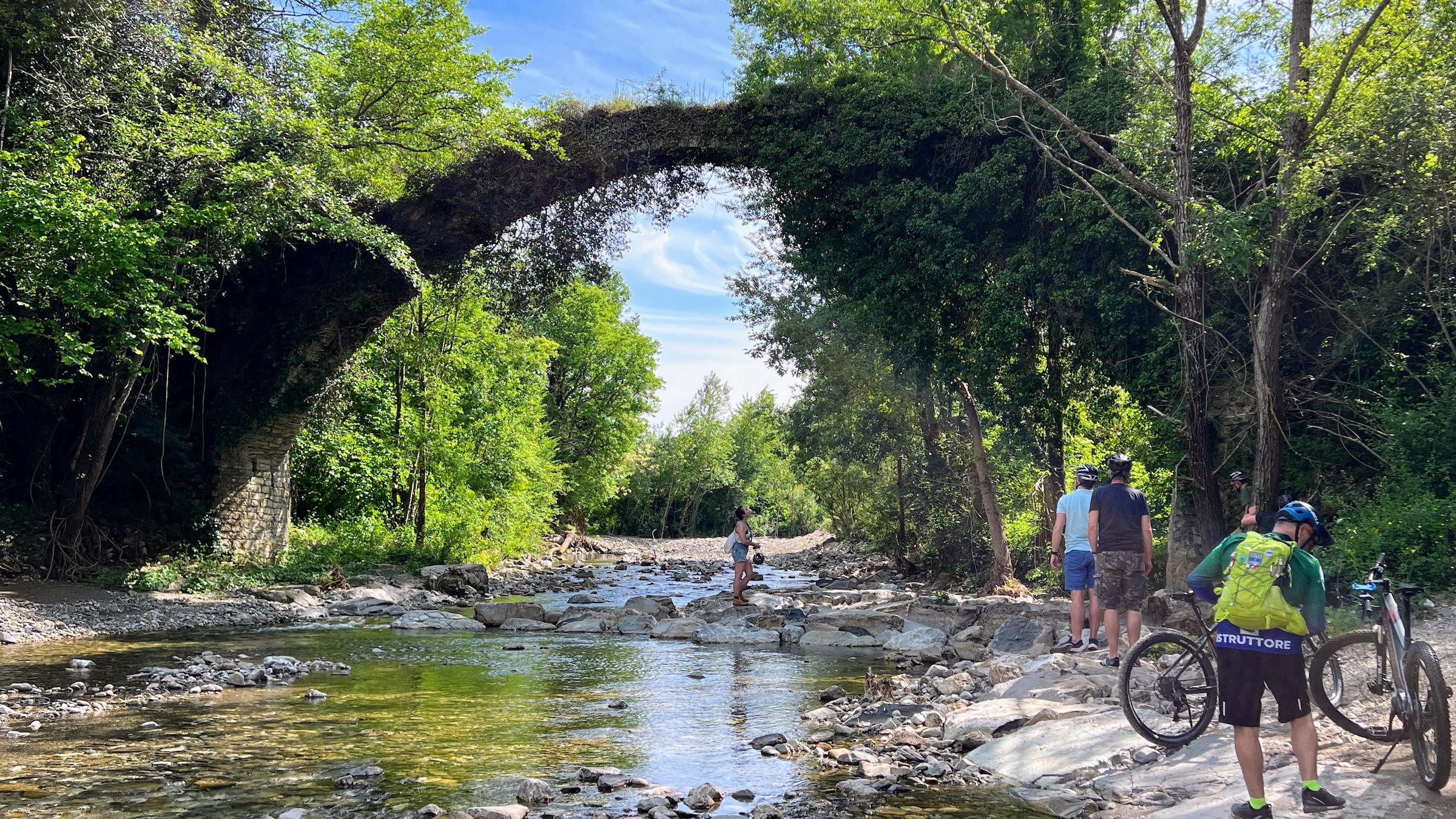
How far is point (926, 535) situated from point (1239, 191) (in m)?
12.2

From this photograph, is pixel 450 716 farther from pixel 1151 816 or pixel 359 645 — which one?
pixel 1151 816

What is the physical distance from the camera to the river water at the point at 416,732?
5488 mm

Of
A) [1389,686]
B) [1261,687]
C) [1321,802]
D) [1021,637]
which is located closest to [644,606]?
[1021,637]

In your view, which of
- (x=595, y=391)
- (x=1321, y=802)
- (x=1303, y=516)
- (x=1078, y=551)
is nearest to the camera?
(x=1321, y=802)

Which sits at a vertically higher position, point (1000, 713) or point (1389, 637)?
point (1389, 637)

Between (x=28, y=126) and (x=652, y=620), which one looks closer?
(x=28, y=126)

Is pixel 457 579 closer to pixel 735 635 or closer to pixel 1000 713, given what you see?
pixel 735 635

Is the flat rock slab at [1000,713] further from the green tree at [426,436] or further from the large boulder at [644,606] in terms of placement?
the green tree at [426,436]

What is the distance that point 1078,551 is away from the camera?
8.88 meters

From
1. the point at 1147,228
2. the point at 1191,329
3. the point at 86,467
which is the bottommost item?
the point at 86,467

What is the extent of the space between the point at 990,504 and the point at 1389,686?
12850mm

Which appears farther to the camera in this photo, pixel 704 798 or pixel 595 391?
pixel 595 391

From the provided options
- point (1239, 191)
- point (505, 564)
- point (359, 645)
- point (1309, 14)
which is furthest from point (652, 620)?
point (505, 564)

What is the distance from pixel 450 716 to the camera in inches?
310
